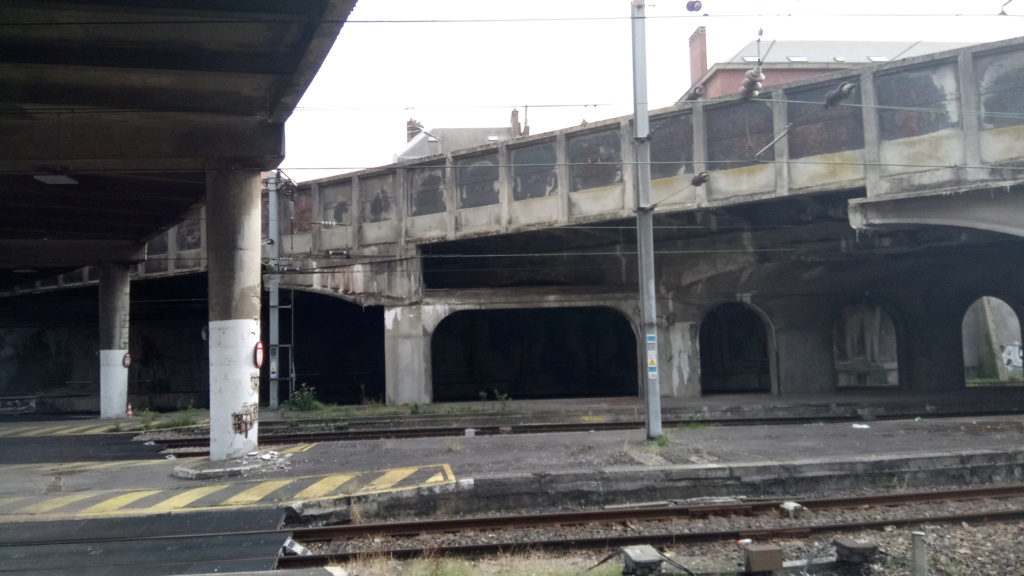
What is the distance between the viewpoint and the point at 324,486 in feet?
31.8

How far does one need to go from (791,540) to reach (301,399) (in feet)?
52.6

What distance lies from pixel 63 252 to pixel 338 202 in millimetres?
7768

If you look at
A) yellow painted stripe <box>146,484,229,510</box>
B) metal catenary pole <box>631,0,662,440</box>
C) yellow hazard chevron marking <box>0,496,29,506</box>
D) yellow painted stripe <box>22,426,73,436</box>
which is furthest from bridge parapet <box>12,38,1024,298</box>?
yellow hazard chevron marking <box>0,496,29,506</box>

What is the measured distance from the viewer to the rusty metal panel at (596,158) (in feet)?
60.6

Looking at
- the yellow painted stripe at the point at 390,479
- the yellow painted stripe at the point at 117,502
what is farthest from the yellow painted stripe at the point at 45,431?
the yellow painted stripe at the point at 390,479

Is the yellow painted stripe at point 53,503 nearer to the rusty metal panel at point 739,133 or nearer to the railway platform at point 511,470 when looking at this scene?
the railway platform at point 511,470

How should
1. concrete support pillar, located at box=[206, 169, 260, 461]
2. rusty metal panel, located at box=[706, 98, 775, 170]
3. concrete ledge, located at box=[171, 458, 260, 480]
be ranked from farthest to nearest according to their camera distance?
rusty metal panel, located at box=[706, 98, 775, 170]
concrete support pillar, located at box=[206, 169, 260, 461]
concrete ledge, located at box=[171, 458, 260, 480]

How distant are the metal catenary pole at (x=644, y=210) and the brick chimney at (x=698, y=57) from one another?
94.5ft

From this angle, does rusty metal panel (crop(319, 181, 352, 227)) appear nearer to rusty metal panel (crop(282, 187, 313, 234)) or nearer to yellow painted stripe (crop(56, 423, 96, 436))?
rusty metal panel (crop(282, 187, 313, 234))

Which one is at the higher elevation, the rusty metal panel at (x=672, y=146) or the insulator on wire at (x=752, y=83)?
the insulator on wire at (x=752, y=83)

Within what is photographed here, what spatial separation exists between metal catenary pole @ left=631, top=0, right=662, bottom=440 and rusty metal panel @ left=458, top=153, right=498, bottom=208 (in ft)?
26.0

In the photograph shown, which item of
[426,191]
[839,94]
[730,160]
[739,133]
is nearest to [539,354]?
[426,191]

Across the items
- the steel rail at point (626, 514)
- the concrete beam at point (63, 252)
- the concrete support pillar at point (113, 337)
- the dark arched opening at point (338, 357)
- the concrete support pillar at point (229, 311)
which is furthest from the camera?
the dark arched opening at point (338, 357)

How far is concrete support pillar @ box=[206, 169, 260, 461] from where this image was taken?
1148 cm
